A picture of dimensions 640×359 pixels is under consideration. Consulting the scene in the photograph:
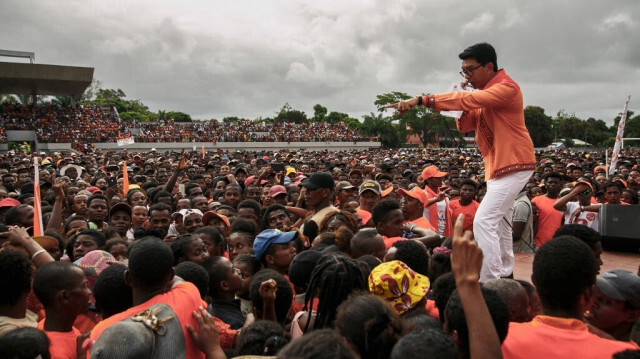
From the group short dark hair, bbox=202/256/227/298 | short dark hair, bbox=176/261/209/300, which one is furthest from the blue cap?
short dark hair, bbox=176/261/209/300

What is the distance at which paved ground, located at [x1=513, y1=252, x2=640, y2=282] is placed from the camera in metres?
5.26

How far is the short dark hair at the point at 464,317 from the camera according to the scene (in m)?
1.81

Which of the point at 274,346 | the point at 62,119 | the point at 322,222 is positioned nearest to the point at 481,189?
the point at 322,222

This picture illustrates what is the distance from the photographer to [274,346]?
82.3 inches

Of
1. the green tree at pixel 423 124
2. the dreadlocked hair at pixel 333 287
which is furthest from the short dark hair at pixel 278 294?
the green tree at pixel 423 124

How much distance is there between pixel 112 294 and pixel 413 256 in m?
1.83

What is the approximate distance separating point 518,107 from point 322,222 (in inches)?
82.5

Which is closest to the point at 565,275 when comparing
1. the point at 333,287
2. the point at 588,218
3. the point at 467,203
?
the point at 333,287

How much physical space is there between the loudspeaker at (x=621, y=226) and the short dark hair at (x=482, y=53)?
3.93 m

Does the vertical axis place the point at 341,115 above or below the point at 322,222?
above

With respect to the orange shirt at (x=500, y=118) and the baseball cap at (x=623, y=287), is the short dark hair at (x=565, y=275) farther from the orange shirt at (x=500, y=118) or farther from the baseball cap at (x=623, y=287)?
the orange shirt at (x=500, y=118)

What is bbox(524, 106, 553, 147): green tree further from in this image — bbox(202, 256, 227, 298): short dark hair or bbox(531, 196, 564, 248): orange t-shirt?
bbox(202, 256, 227, 298): short dark hair

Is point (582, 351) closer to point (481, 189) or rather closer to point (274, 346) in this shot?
point (274, 346)

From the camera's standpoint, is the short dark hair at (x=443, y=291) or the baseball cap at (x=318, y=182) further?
the baseball cap at (x=318, y=182)
